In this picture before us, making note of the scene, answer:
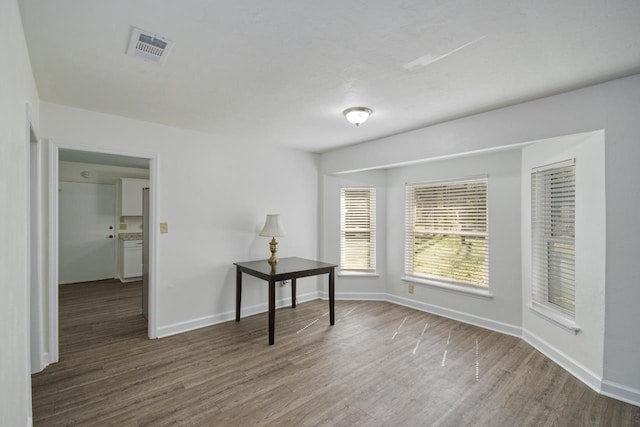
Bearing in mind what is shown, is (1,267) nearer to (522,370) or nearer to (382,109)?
(382,109)

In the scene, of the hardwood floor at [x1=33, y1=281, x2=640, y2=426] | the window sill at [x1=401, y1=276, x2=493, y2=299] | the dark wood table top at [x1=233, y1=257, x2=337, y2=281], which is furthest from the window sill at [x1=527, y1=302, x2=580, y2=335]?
the dark wood table top at [x1=233, y1=257, x2=337, y2=281]

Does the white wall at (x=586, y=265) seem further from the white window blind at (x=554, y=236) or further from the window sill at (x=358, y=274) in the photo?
the window sill at (x=358, y=274)

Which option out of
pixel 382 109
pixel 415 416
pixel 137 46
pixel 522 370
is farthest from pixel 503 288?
pixel 137 46

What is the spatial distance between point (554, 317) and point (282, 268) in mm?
2835

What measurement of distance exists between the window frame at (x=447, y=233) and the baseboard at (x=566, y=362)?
0.61m

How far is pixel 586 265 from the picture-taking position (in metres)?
2.55

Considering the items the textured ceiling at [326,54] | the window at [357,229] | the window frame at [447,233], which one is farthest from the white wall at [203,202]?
the window frame at [447,233]

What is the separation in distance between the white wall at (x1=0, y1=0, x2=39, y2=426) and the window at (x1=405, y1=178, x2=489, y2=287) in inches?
163

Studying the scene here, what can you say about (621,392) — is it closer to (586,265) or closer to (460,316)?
(586,265)

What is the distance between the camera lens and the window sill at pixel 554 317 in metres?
2.66

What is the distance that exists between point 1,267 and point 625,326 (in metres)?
3.74

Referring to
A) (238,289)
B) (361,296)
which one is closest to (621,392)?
(361,296)

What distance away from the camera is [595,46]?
1.85m

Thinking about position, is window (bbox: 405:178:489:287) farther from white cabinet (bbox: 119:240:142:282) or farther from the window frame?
white cabinet (bbox: 119:240:142:282)
